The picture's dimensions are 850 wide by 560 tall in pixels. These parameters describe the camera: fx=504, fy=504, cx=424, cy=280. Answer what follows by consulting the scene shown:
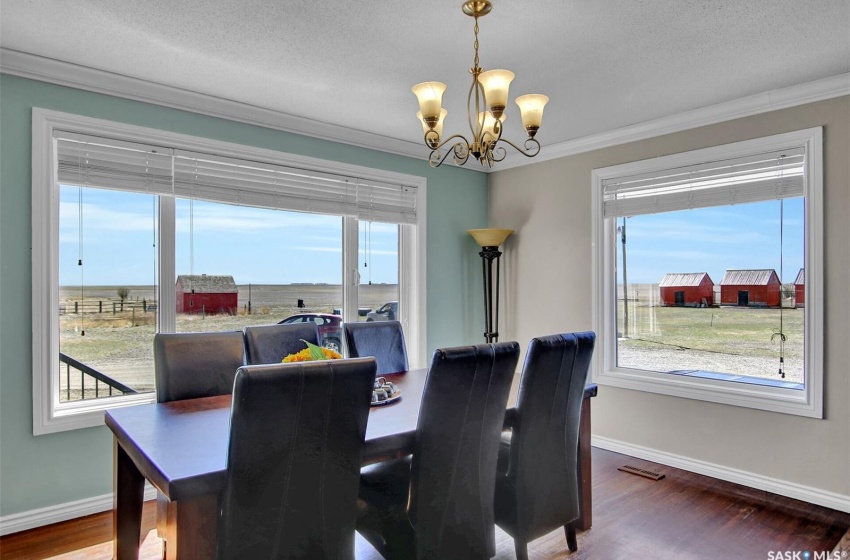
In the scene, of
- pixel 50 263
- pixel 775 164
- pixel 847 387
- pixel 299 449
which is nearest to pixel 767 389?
pixel 847 387

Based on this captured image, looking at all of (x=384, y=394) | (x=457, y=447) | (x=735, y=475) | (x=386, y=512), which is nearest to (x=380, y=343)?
(x=384, y=394)

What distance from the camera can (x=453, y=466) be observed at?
6.05 feet

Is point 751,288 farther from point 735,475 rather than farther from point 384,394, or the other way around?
point 384,394

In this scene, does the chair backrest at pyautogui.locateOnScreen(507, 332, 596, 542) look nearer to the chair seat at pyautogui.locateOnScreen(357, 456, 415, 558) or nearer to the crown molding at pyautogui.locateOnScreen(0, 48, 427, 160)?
the chair seat at pyautogui.locateOnScreen(357, 456, 415, 558)

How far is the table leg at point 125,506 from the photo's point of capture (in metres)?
2.08

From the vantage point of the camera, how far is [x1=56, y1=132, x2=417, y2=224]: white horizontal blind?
2777mm

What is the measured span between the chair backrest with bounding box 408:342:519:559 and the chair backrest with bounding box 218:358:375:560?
0.96 ft

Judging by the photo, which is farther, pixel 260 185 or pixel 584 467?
pixel 260 185

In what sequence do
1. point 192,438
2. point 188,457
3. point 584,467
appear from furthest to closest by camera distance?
point 584,467 → point 192,438 → point 188,457

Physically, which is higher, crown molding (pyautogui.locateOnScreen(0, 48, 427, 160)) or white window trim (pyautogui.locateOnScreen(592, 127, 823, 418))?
crown molding (pyautogui.locateOnScreen(0, 48, 427, 160))

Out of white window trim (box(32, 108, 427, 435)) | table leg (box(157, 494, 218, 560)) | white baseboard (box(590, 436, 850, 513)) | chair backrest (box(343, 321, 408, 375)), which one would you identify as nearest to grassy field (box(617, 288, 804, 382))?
white baseboard (box(590, 436, 850, 513))

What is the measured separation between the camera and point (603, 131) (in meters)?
3.83

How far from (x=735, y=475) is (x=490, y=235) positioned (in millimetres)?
2450

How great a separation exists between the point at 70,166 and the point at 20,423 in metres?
1.37
